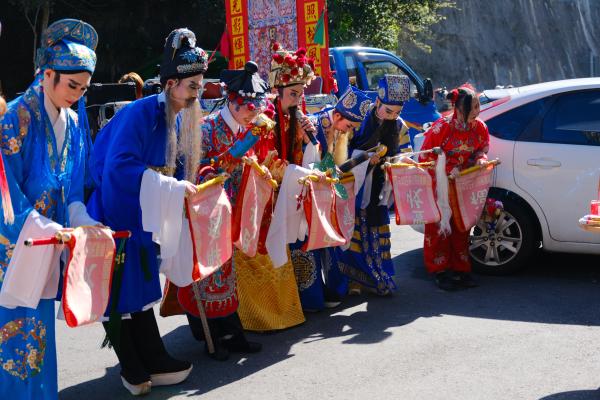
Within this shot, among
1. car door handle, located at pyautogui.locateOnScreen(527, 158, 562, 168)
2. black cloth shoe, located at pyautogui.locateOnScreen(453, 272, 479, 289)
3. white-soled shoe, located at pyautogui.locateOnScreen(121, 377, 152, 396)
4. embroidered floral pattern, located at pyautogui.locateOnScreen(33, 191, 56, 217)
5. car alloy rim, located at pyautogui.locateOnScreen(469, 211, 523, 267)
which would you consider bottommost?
white-soled shoe, located at pyautogui.locateOnScreen(121, 377, 152, 396)

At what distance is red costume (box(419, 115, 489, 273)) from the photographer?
6.18 m

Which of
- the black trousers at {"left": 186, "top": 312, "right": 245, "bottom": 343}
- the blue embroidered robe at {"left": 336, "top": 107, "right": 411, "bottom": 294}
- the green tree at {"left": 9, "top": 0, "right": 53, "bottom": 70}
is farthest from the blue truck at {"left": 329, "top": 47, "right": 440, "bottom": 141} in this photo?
the black trousers at {"left": 186, "top": 312, "right": 245, "bottom": 343}

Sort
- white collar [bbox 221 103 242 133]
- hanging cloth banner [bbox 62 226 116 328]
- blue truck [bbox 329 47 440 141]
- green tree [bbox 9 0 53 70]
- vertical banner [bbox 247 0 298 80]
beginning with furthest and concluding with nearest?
green tree [bbox 9 0 53 70]
blue truck [bbox 329 47 440 141]
vertical banner [bbox 247 0 298 80]
white collar [bbox 221 103 242 133]
hanging cloth banner [bbox 62 226 116 328]

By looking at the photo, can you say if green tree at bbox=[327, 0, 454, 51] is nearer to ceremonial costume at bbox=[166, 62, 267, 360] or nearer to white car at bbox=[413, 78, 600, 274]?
white car at bbox=[413, 78, 600, 274]

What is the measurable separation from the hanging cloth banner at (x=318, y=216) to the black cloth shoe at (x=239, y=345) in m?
0.73

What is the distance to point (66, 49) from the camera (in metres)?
3.54

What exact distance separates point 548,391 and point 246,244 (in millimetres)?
1967

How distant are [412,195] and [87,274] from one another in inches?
119

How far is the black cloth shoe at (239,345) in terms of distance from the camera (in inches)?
195

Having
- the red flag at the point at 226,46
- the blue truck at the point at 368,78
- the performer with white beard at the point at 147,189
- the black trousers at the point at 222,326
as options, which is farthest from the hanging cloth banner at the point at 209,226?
the blue truck at the point at 368,78

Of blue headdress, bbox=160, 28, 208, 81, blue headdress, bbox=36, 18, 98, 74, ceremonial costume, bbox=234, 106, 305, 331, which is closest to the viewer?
blue headdress, bbox=36, 18, 98, 74

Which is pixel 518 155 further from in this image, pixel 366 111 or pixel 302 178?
pixel 302 178

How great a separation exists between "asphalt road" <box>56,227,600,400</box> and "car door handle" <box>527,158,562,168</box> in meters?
0.99

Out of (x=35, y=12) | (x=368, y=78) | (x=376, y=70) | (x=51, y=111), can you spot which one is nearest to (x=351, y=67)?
(x=368, y=78)
